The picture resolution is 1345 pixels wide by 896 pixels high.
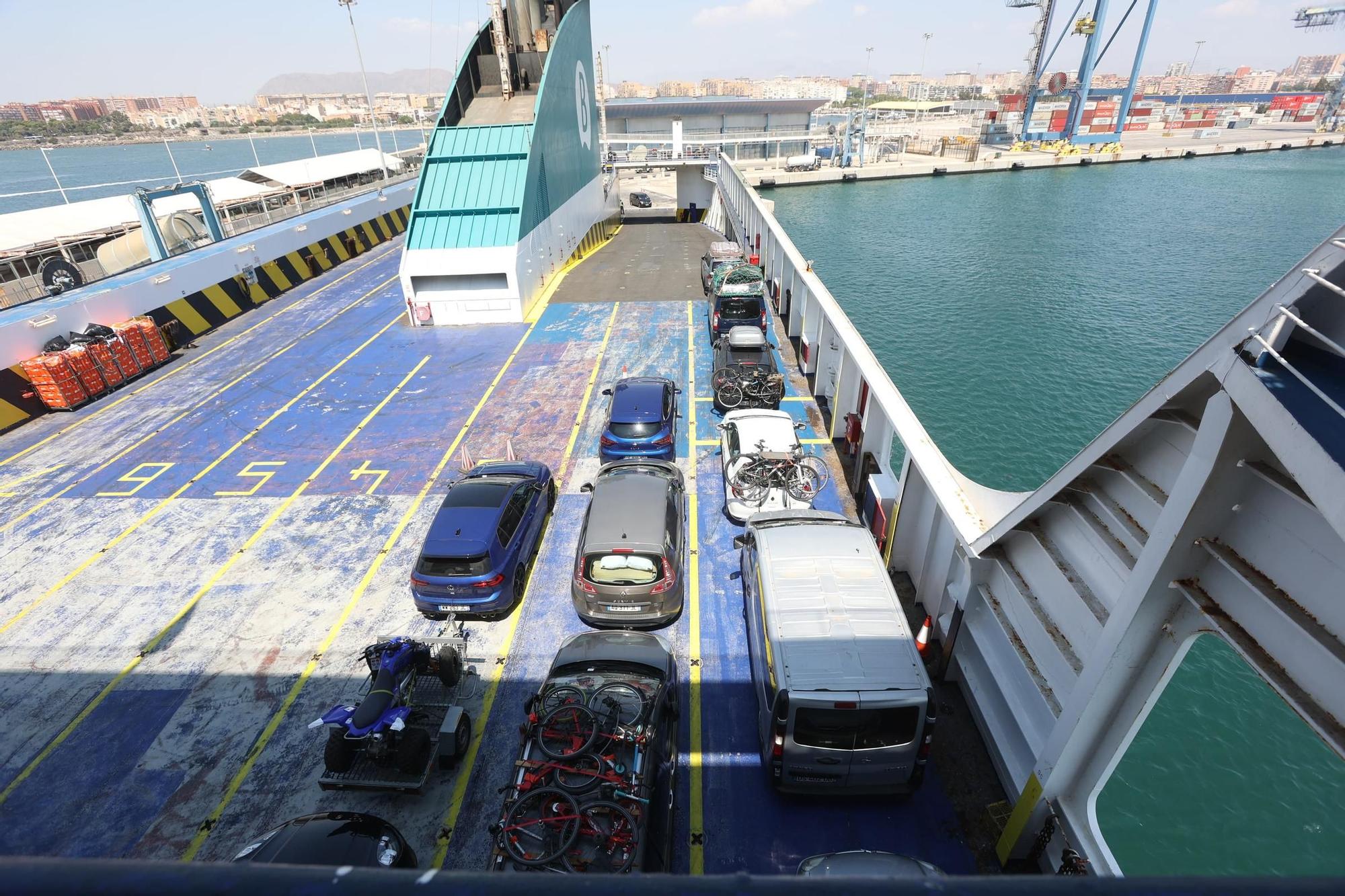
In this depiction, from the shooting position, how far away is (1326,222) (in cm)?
4469

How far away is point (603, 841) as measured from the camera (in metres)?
5.36

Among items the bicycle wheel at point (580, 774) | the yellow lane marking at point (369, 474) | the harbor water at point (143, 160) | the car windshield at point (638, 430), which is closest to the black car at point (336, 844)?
the bicycle wheel at point (580, 774)

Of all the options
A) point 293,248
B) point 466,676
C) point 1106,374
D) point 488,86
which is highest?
point 488,86

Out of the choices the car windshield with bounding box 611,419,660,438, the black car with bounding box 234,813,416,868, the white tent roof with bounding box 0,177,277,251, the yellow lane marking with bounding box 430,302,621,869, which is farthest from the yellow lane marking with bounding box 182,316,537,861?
the white tent roof with bounding box 0,177,277,251

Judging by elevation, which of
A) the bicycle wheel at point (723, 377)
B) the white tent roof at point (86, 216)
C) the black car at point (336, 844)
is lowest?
the black car at point (336, 844)

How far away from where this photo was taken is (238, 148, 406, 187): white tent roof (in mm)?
39938

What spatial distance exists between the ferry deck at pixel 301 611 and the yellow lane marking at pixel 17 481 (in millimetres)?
64

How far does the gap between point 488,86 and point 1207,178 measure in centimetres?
8000

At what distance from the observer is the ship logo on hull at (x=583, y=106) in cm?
3067

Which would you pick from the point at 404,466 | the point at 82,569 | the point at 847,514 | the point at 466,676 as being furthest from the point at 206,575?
the point at 847,514

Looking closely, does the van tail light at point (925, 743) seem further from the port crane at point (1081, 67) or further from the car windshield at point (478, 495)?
the port crane at point (1081, 67)

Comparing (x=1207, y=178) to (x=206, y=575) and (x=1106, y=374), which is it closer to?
(x=1106, y=374)

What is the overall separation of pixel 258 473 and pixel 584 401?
7344 millimetres

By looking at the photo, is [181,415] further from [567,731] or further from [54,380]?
[567,731]
